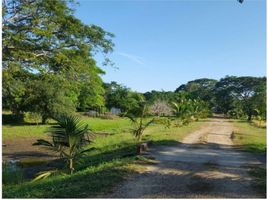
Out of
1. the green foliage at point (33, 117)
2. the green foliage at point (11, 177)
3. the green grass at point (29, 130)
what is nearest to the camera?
the green foliage at point (11, 177)

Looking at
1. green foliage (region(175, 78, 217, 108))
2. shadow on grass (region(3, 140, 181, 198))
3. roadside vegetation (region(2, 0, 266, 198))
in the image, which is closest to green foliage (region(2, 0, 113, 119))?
roadside vegetation (region(2, 0, 266, 198))

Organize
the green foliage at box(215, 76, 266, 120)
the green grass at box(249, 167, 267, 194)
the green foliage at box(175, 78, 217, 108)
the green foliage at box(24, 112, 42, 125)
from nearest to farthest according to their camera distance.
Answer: the green grass at box(249, 167, 267, 194)
the green foliage at box(24, 112, 42, 125)
the green foliage at box(215, 76, 266, 120)
the green foliage at box(175, 78, 217, 108)

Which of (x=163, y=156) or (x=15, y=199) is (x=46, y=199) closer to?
(x=15, y=199)

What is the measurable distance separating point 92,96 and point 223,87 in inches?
983

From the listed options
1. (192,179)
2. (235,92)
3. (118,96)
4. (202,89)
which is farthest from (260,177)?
(202,89)

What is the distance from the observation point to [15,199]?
610 cm

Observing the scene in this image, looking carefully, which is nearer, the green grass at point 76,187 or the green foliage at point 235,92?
the green grass at point 76,187

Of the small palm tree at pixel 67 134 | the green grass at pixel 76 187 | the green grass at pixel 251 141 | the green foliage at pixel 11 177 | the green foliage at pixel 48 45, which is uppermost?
the green foliage at pixel 48 45

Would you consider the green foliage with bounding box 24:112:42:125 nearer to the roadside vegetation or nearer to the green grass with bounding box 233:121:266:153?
the roadside vegetation

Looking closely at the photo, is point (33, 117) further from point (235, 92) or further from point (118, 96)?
point (235, 92)

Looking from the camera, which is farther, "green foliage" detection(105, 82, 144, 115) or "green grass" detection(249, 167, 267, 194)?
"green foliage" detection(105, 82, 144, 115)

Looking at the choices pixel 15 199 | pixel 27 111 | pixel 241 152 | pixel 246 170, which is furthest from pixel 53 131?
pixel 27 111

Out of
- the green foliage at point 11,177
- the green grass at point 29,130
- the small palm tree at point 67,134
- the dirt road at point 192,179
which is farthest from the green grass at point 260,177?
the green grass at point 29,130

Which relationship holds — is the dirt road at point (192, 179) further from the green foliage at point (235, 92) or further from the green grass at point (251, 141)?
the green foliage at point (235, 92)
